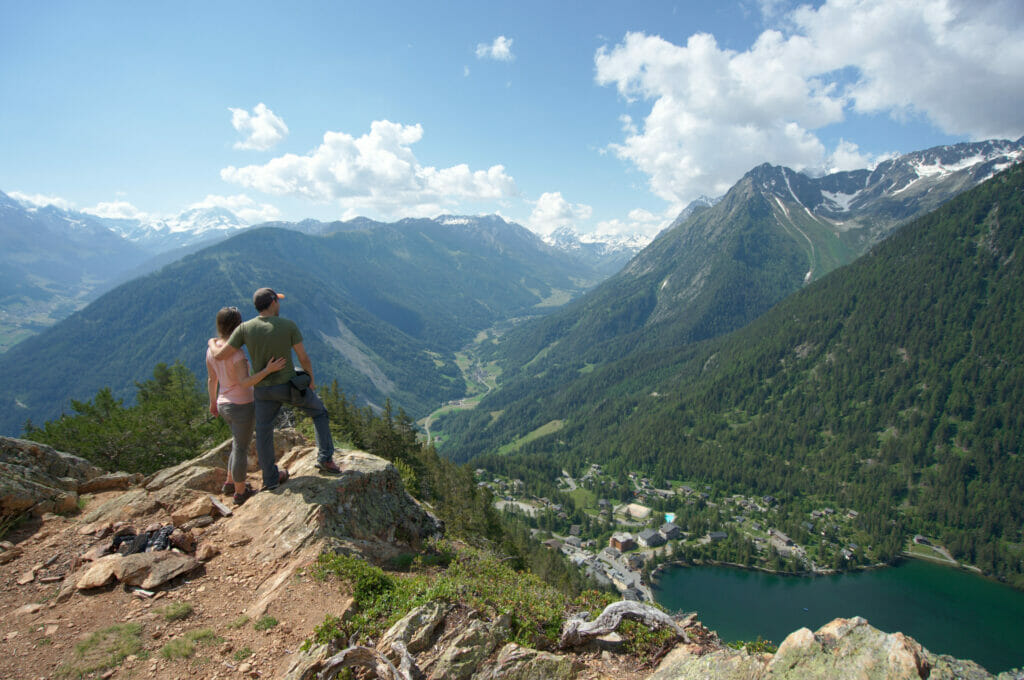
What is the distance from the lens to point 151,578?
8.44 metres

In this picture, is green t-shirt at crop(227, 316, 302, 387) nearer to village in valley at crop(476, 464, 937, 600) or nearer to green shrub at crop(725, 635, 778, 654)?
green shrub at crop(725, 635, 778, 654)

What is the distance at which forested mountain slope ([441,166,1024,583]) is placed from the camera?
122938mm

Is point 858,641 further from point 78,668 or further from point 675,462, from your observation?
point 675,462

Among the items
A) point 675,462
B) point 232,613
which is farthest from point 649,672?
point 675,462

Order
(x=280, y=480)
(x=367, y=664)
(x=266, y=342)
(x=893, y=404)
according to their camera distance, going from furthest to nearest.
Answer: (x=893, y=404)
(x=280, y=480)
(x=266, y=342)
(x=367, y=664)

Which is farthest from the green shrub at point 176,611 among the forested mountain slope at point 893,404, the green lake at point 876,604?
the forested mountain slope at point 893,404

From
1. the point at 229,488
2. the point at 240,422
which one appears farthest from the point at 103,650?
the point at 229,488

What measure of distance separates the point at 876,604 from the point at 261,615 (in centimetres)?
12160

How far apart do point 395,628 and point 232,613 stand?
3375mm

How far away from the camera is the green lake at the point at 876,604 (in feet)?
252

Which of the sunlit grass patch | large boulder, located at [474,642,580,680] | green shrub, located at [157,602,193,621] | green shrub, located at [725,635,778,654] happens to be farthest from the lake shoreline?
the sunlit grass patch

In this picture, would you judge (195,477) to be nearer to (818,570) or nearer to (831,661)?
(831,661)

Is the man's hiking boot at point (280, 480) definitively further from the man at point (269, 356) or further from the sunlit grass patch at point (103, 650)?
the sunlit grass patch at point (103, 650)

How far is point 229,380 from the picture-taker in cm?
1025
